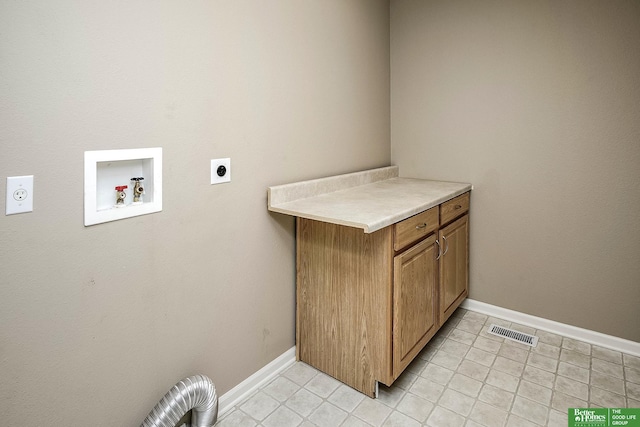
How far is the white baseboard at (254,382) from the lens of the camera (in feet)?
5.83

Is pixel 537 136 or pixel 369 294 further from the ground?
pixel 537 136

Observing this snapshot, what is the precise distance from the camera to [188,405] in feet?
4.81

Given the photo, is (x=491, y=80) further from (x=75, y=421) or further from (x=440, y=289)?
(x=75, y=421)

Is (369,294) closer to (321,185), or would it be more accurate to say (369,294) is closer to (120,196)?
(321,185)

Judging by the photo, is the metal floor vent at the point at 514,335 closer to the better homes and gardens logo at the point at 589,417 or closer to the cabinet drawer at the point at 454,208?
the better homes and gardens logo at the point at 589,417

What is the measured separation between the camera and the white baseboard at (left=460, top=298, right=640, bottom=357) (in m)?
2.21

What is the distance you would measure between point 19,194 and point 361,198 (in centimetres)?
150

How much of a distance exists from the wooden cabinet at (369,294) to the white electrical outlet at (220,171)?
0.54m

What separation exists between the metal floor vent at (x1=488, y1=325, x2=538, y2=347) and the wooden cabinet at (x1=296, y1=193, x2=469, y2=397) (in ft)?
1.55

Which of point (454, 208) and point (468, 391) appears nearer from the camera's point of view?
point (468, 391)

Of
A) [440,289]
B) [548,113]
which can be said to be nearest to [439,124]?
[548,113]

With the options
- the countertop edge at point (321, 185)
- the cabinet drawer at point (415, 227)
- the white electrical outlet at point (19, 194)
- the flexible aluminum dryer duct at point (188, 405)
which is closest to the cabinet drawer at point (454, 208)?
the cabinet drawer at point (415, 227)

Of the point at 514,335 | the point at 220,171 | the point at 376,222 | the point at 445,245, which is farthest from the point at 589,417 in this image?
the point at 220,171

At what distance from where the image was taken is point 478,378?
1.98m
